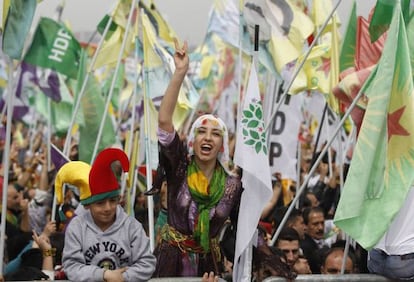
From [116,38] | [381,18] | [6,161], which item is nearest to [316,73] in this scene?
[116,38]

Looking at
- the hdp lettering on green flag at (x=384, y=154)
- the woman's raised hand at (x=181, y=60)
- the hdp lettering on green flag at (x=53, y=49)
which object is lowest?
the hdp lettering on green flag at (x=384, y=154)

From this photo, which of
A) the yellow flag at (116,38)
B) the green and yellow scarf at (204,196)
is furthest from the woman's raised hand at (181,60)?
the yellow flag at (116,38)

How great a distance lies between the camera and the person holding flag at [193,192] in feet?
18.8

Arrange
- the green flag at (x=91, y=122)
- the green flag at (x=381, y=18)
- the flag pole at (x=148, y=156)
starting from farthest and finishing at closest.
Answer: the green flag at (x=91, y=122), the flag pole at (x=148, y=156), the green flag at (x=381, y=18)

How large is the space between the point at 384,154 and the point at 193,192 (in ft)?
3.51

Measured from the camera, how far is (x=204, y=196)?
573 cm

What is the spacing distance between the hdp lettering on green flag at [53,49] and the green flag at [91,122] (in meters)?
0.61

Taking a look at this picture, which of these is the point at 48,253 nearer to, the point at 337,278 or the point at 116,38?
the point at 337,278

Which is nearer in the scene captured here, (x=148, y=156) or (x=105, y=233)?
(x=105, y=233)

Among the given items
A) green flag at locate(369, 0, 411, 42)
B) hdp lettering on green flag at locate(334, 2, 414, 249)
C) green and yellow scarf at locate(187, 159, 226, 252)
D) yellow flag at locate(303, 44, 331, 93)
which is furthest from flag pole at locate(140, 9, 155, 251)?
hdp lettering on green flag at locate(334, 2, 414, 249)

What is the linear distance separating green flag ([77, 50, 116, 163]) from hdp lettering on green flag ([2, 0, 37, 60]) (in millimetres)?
Answer: 3271

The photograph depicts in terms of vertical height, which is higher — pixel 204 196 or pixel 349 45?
pixel 349 45

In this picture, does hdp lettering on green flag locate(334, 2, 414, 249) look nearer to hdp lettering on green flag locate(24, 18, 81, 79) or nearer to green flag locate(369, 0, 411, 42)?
green flag locate(369, 0, 411, 42)

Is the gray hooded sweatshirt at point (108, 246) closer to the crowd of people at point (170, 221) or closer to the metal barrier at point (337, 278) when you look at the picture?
the crowd of people at point (170, 221)
